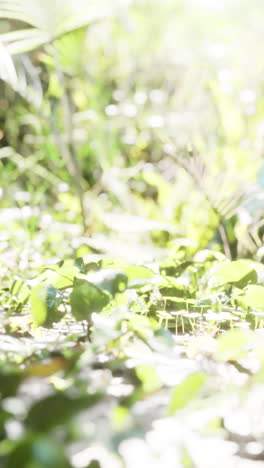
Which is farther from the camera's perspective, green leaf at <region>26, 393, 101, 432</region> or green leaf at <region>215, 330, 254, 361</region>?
green leaf at <region>215, 330, 254, 361</region>

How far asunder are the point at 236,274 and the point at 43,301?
1.16ft

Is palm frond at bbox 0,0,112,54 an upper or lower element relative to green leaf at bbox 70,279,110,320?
upper

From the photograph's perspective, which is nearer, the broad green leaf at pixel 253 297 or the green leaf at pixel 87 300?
the green leaf at pixel 87 300

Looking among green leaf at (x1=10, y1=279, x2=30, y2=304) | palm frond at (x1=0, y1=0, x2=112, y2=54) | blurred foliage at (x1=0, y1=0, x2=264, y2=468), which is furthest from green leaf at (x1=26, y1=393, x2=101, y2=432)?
palm frond at (x1=0, y1=0, x2=112, y2=54)

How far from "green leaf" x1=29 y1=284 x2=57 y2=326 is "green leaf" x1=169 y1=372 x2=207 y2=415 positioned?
40cm

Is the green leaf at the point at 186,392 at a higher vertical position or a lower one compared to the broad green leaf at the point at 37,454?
lower

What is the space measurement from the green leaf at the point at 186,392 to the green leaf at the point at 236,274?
48 centimetres

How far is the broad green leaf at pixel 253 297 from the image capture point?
0.91 m

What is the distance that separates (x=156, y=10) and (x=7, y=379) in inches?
124

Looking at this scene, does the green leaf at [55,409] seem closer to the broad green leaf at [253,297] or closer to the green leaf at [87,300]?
the green leaf at [87,300]

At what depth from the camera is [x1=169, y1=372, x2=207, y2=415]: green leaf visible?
0.48m

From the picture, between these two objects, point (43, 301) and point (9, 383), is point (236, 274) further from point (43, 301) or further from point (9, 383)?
point (9, 383)

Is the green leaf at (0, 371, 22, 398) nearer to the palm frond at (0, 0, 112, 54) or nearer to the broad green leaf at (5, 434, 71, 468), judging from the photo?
the broad green leaf at (5, 434, 71, 468)

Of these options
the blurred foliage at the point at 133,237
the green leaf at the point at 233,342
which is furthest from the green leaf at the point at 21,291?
the green leaf at the point at 233,342
